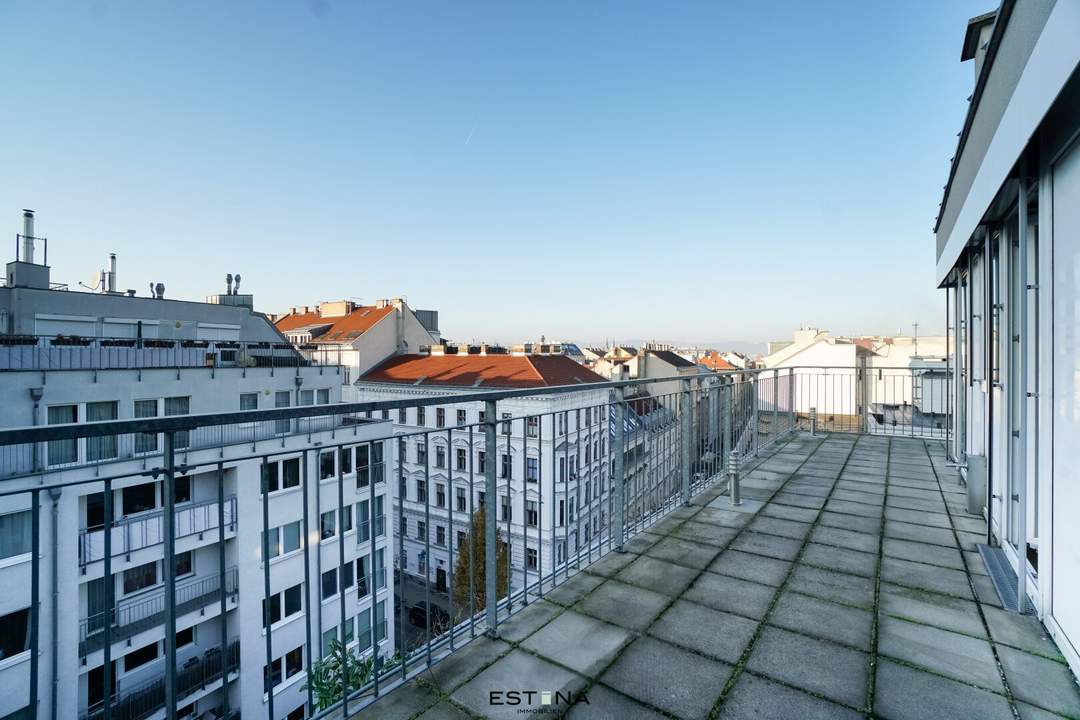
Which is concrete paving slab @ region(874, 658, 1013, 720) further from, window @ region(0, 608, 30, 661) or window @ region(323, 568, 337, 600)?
window @ region(0, 608, 30, 661)

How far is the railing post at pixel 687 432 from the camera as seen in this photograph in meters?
4.57

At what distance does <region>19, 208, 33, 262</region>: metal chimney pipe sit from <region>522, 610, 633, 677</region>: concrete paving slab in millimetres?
27560

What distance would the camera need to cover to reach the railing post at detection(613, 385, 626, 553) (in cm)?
Answer: 353

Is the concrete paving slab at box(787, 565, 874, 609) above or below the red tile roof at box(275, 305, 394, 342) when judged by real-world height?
below

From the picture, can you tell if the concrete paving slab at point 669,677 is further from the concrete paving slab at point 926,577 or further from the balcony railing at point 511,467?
the concrete paving slab at point 926,577

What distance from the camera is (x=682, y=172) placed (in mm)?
18328

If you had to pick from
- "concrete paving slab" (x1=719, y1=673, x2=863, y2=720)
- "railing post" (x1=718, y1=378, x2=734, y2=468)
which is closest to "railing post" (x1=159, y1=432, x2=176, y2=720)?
"concrete paving slab" (x1=719, y1=673, x2=863, y2=720)

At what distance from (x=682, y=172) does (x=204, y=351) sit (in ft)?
61.3

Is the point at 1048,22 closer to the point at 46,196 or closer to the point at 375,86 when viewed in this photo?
the point at 375,86

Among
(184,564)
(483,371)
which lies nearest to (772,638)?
(184,564)

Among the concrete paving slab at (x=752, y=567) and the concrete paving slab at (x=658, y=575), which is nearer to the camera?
the concrete paving slab at (x=658, y=575)

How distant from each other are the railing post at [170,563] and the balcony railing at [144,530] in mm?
10831

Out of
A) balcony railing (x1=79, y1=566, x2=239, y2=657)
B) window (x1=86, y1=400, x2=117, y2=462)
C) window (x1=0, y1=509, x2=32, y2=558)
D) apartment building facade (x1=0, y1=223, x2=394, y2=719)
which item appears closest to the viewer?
window (x1=0, y1=509, x2=32, y2=558)

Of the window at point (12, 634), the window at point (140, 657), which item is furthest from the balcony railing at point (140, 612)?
the window at point (12, 634)
